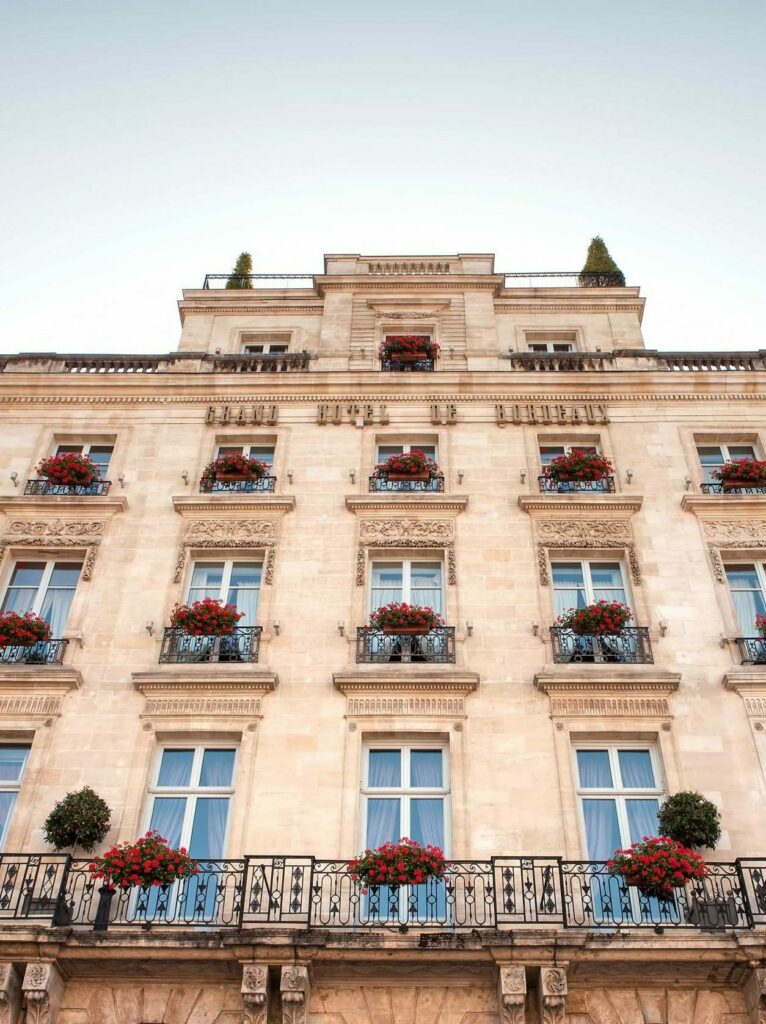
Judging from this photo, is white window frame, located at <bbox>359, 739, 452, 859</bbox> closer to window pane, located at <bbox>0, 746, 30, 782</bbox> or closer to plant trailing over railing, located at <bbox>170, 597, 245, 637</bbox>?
plant trailing over railing, located at <bbox>170, 597, 245, 637</bbox>

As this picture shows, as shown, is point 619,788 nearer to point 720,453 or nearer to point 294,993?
point 294,993

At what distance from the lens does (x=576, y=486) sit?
18281 millimetres

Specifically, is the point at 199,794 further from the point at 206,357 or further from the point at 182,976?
the point at 206,357

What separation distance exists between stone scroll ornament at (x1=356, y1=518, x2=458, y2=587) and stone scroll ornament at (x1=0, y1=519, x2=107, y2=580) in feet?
14.7

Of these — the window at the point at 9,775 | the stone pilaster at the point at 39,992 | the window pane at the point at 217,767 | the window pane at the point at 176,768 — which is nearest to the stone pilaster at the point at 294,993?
the stone pilaster at the point at 39,992

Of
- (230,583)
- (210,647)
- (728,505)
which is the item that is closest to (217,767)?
(210,647)

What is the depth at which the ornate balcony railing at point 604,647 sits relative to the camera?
15547mm

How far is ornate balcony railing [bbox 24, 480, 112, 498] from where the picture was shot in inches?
727

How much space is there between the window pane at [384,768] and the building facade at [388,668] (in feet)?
0.15

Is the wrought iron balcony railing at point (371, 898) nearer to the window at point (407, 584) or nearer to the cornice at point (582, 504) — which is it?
the window at point (407, 584)

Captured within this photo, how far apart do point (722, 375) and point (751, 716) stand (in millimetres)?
7712

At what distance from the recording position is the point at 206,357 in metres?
21.1

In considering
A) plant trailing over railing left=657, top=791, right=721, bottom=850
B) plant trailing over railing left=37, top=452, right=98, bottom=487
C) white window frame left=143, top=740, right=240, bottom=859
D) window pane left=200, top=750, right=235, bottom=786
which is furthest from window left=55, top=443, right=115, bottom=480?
plant trailing over railing left=657, top=791, right=721, bottom=850

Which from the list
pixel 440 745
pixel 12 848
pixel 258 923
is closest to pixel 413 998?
pixel 258 923
